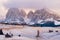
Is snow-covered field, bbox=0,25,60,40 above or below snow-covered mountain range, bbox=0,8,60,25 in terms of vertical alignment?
below

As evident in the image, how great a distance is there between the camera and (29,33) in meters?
1.43

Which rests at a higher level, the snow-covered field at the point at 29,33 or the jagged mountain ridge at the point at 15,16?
the jagged mountain ridge at the point at 15,16

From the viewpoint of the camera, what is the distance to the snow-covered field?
142 cm

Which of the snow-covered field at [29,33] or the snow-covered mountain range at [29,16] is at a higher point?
the snow-covered mountain range at [29,16]

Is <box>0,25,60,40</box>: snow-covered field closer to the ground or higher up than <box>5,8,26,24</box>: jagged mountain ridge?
closer to the ground

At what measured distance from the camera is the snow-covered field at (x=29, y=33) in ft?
4.64

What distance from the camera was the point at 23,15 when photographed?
146 centimetres

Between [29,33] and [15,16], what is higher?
[15,16]

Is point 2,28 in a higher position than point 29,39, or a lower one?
higher

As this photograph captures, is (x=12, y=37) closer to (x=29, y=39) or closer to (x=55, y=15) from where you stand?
(x=29, y=39)

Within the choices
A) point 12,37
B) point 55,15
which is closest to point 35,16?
point 55,15

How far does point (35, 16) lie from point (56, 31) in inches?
11.4

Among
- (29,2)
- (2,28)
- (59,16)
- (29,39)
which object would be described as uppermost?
(29,2)

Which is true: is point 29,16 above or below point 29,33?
above
